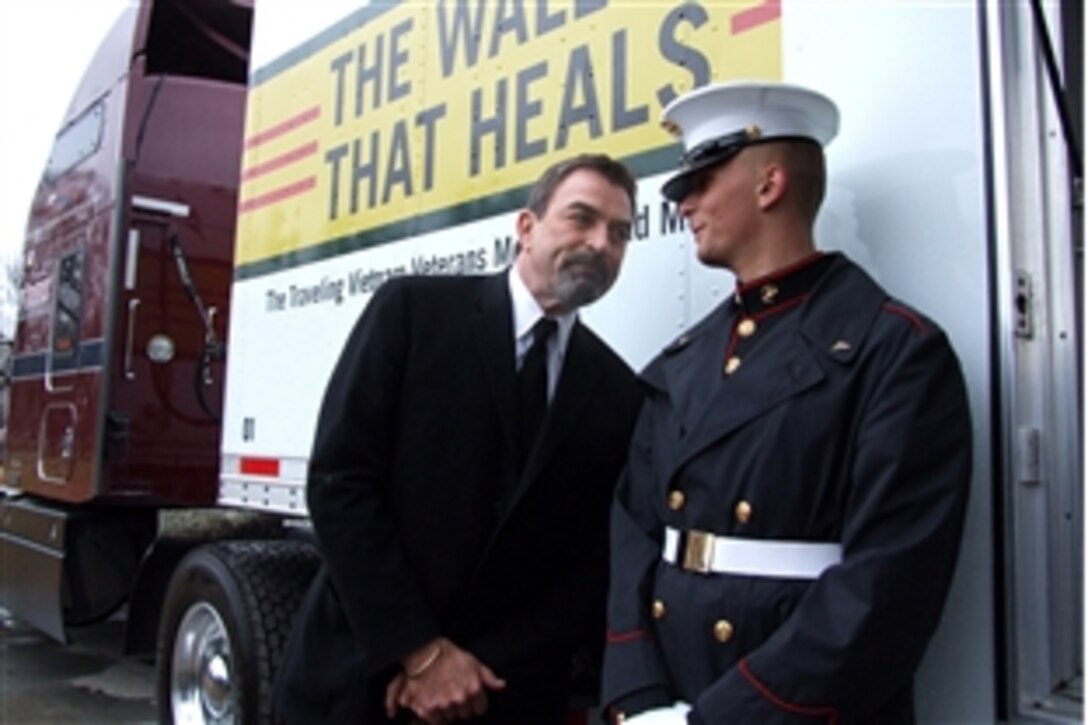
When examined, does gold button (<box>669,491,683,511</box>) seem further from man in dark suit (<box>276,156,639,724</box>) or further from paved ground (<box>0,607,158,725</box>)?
paved ground (<box>0,607,158,725</box>)

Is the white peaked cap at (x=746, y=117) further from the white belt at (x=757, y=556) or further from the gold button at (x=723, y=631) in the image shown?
the gold button at (x=723, y=631)

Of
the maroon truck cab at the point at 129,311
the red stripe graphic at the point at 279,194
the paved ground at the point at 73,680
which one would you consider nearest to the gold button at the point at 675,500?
the red stripe graphic at the point at 279,194

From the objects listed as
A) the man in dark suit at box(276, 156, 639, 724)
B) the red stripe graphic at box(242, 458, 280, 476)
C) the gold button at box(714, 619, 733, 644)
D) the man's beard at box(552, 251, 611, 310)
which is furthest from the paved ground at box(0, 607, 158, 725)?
A: the gold button at box(714, 619, 733, 644)

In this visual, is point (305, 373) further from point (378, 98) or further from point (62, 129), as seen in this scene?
point (62, 129)

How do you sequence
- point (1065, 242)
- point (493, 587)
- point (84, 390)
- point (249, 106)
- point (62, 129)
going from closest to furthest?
1. point (1065, 242)
2. point (493, 587)
3. point (249, 106)
4. point (84, 390)
5. point (62, 129)

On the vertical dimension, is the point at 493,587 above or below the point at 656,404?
below

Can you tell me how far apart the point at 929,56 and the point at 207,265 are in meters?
3.61

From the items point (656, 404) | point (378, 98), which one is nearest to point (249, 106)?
point (378, 98)

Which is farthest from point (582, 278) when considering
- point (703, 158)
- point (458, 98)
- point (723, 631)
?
point (458, 98)

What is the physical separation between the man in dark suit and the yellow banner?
281mm

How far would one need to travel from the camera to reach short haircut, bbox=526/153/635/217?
191 centimetres

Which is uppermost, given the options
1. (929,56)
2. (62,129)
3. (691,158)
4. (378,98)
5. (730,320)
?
(62,129)

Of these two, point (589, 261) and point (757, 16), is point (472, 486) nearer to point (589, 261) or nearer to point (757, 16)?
point (589, 261)

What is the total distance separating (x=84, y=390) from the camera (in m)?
4.31
